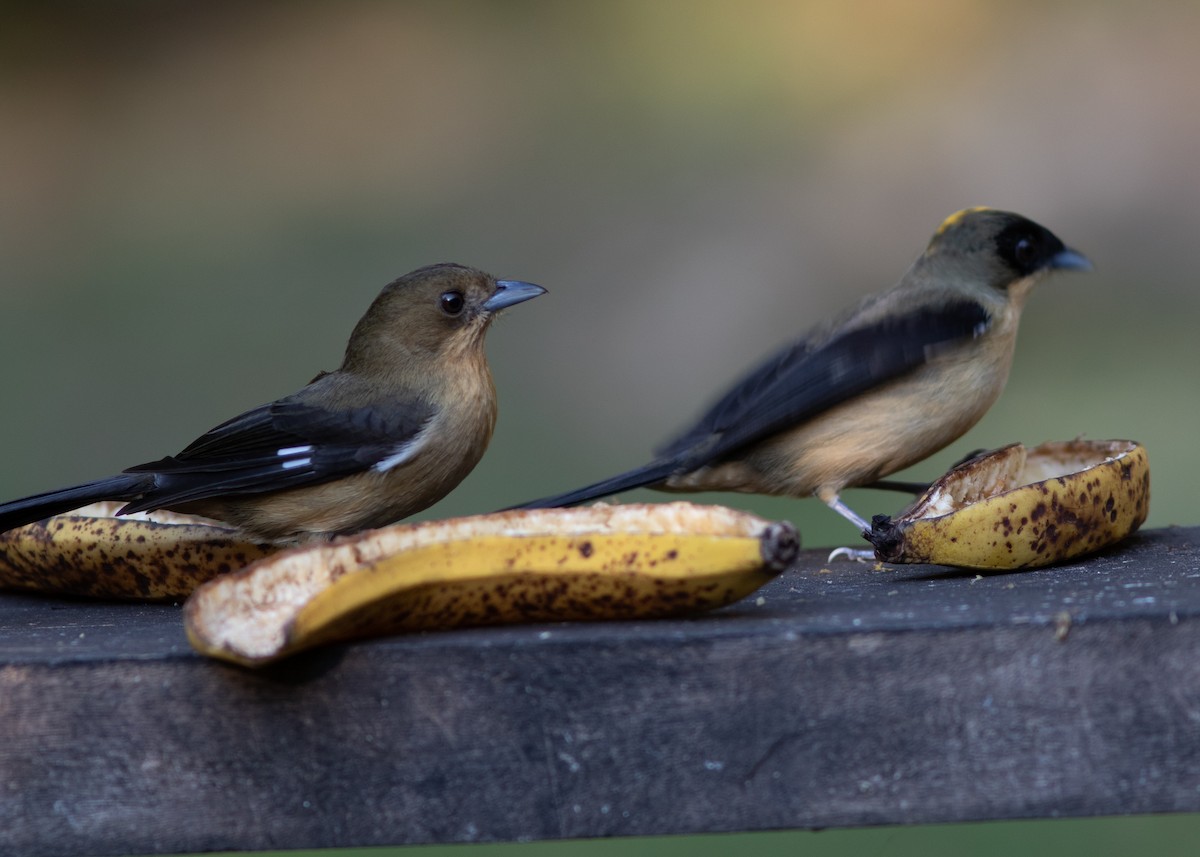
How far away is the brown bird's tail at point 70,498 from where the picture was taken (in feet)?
8.25

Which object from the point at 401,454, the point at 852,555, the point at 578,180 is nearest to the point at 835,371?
the point at 852,555

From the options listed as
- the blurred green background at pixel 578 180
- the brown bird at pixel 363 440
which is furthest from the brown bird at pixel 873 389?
A: the blurred green background at pixel 578 180

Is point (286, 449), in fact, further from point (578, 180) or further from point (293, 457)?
point (578, 180)

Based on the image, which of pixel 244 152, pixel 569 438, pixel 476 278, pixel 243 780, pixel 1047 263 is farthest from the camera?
pixel 244 152

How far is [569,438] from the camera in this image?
6.56 meters

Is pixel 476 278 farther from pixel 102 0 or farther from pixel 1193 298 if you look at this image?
pixel 1193 298

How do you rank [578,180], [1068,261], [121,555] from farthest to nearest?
[578,180] → [1068,261] → [121,555]

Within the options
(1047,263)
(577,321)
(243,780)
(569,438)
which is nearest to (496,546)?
(243,780)

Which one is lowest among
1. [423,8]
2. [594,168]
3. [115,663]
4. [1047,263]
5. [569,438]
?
[569,438]

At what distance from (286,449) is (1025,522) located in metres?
1.36

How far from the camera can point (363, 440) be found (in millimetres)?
2777

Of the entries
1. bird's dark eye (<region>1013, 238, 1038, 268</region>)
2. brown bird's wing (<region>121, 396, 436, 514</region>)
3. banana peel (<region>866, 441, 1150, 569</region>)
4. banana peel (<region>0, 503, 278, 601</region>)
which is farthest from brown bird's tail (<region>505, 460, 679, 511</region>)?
bird's dark eye (<region>1013, 238, 1038, 268</region>)

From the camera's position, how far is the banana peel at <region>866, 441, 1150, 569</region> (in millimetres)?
2336

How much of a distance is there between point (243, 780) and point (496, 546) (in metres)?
0.41
